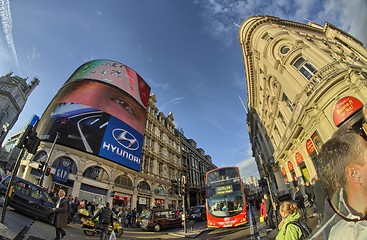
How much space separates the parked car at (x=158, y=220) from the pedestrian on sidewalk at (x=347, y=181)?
15.6 metres

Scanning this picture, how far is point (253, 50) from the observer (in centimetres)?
2291

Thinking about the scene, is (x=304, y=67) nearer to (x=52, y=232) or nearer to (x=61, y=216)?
(x=61, y=216)

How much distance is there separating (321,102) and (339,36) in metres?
13.9

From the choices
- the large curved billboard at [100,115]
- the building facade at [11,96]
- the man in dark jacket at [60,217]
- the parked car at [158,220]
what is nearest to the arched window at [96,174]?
the large curved billboard at [100,115]

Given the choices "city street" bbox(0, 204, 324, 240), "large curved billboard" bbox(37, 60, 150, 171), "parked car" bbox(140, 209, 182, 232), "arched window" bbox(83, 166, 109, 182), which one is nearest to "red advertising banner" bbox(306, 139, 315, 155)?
"city street" bbox(0, 204, 324, 240)

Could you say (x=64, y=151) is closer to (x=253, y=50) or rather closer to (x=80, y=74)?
(x=80, y=74)

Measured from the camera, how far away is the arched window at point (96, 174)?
71.6 feet

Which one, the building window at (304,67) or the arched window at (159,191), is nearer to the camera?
the building window at (304,67)

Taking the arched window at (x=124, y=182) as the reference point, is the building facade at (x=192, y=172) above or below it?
above

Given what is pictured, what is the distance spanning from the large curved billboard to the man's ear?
22642mm

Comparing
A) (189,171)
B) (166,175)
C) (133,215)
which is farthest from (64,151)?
(189,171)

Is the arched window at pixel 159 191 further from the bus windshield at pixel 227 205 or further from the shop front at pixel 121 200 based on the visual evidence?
the bus windshield at pixel 227 205

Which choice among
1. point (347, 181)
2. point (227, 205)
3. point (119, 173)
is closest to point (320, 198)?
point (347, 181)

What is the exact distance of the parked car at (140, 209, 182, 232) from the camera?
1434cm
